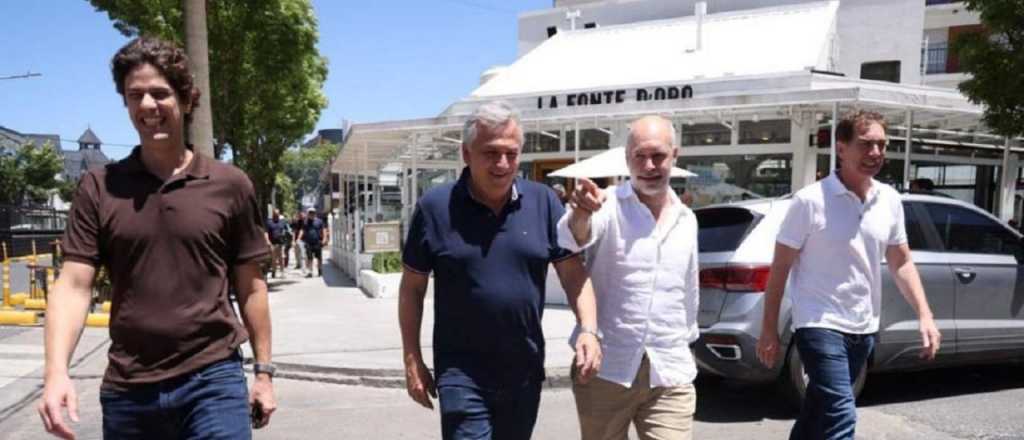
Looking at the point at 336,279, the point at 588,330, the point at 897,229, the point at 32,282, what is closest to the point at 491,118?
the point at 588,330

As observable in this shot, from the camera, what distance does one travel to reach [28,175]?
166ft

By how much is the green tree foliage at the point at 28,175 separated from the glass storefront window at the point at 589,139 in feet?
161

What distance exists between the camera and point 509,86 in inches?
663

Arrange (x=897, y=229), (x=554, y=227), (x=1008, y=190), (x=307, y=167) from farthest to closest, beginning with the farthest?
(x=307, y=167), (x=1008, y=190), (x=897, y=229), (x=554, y=227)

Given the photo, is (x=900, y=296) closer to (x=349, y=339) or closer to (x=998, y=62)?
(x=998, y=62)

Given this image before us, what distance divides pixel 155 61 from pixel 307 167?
92.1 m

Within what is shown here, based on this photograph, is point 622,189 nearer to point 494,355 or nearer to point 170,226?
point 494,355

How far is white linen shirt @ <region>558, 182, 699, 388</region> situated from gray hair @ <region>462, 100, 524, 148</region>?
52 cm

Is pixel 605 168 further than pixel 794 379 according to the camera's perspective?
Yes

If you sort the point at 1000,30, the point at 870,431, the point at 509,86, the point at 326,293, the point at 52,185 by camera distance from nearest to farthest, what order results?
the point at 870,431, the point at 1000,30, the point at 326,293, the point at 509,86, the point at 52,185

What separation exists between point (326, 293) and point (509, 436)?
37.5ft

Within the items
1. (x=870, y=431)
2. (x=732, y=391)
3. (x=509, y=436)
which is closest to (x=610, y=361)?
(x=509, y=436)

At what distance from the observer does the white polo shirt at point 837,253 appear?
3273 mm

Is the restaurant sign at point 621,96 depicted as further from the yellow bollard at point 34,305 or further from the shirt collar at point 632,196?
the shirt collar at point 632,196
